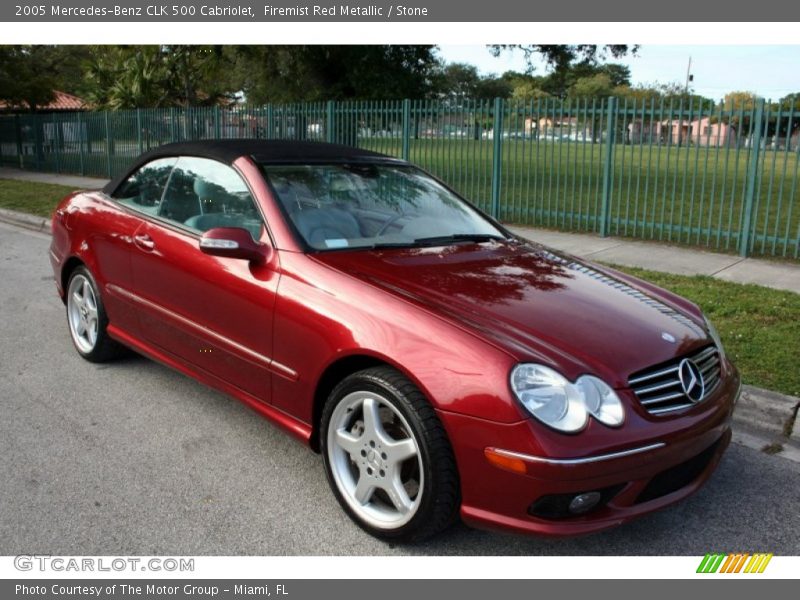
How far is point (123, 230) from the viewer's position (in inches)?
182

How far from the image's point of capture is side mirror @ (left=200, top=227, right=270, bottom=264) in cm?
346

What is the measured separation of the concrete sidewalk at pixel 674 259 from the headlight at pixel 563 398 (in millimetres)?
5525

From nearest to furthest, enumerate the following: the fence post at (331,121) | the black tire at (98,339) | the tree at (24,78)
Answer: the black tire at (98,339) → the fence post at (331,121) → the tree at (24,78)

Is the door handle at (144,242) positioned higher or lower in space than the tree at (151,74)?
lower

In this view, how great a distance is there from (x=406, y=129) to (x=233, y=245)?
33.3 ft

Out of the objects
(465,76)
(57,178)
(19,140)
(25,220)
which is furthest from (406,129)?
(465,76)

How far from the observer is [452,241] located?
4.05 metres

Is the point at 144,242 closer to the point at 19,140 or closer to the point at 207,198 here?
the point at 207,198

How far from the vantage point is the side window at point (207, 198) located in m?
3.90

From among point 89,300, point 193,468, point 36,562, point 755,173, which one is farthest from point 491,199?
point 36,562

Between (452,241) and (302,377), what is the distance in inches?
47.8

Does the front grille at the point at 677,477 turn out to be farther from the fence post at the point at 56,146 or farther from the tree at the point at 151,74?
the fence post at the point at 56,146

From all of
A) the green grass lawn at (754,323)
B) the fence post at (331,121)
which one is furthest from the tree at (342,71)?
the green grass lawn at (754,323)

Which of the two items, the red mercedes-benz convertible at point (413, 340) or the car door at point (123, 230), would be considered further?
the car door at point (123, 230)
